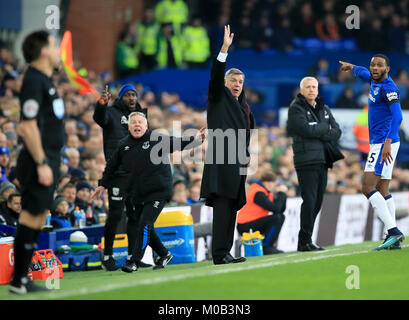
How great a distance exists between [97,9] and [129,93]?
16.1m

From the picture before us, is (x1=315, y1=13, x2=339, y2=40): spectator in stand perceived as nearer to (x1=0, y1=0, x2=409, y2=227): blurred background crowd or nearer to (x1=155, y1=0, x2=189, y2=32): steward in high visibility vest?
(x1=0, y1=0, x2=409, y2=227): blurred background crowd

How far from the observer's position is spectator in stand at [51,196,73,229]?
11875 mm

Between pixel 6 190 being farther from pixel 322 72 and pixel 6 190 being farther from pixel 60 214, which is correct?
pixel 322 72

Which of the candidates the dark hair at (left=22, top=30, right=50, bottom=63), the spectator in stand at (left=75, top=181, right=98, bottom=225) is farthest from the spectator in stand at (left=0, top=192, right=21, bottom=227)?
the dark hair at (left=22, top=30, right=50, bottom=63)

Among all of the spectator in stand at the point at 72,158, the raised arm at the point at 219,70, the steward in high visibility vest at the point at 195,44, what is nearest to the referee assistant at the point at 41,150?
the raised arm at the point at 219,70

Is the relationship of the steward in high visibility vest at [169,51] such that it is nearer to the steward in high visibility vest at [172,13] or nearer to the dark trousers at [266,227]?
the steward in high visibility vest at [172,13]

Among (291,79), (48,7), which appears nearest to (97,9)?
(48,7)

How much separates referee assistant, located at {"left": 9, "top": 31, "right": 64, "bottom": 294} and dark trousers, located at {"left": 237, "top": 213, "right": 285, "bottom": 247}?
6.16 meters

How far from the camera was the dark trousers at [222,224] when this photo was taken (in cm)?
959

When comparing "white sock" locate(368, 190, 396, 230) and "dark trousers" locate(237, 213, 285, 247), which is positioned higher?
"white sock" locate(368, 190, 396, 230)

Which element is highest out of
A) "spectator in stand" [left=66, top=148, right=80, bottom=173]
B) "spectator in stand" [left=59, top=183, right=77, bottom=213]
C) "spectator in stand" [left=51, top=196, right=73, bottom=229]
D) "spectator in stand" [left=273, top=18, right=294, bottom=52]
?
"spectator in stand" [left=273, top=18, right=294, bottom=52]

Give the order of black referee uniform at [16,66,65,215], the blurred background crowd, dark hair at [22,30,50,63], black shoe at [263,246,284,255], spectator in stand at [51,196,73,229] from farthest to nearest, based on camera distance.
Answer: the blurred background crowd < black shoe at [263,246,284,255] < spectator in stand at [51,196,73,229] < dark hair at [22,30,50,63] < black referee uniform at [16,66,65,215]

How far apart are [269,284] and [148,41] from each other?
18.7 metres

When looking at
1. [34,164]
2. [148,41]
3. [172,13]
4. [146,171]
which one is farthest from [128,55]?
[34,164]
